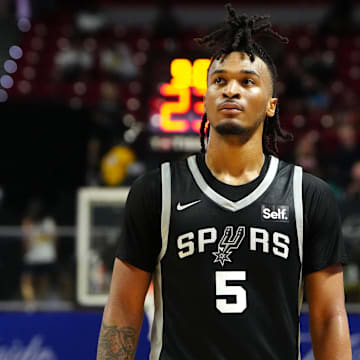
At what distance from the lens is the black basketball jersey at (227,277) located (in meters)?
2.33

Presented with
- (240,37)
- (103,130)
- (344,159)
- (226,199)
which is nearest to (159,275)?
(226,199)

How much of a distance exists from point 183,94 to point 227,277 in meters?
5.16

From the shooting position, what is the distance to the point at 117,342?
7.96ft

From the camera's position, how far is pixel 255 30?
253 centimetres

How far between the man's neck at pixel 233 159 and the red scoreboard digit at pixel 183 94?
456 cm

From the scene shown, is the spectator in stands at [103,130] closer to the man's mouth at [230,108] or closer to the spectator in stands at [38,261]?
the spectator in stands at [38,261]

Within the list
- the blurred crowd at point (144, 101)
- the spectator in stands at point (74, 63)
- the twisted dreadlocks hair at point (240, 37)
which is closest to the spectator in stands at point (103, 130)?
the blurred crowd at point (144, 101)

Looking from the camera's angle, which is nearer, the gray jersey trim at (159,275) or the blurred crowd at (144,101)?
the gray jersey trim at (159,275)

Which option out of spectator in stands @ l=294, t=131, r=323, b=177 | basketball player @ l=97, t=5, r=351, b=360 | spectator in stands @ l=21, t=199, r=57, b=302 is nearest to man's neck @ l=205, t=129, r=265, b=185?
basketball player @ l=97, t=5, r=351, b=360

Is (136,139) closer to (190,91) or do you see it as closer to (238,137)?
(190,91)

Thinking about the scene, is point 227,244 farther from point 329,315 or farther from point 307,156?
point 307,156

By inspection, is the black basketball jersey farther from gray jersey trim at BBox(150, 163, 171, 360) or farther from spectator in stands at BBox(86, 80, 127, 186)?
spectator in stands at BBox(86, 80, 127, 186)

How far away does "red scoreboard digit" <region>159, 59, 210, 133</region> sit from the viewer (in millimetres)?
7129

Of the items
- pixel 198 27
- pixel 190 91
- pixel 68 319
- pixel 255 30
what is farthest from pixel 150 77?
pixel 255 30
